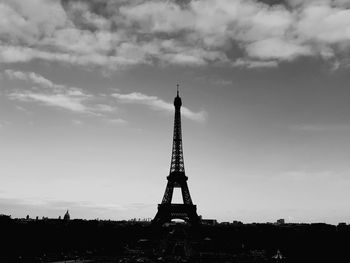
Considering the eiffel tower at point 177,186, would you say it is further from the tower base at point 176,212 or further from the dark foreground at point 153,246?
the dark foreground at point 153,246

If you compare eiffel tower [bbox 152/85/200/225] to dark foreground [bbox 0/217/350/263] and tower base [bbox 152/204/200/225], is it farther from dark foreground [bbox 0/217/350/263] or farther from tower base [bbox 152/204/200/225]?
dark foreground [bbox 0/217/350/263]

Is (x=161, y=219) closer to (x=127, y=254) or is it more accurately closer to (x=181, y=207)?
(x=181, y=207)

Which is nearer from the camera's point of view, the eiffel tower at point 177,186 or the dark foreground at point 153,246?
the dark foreground at point 153,246

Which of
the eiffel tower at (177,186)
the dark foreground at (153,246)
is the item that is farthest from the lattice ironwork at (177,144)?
the dark foreground at (153,246)

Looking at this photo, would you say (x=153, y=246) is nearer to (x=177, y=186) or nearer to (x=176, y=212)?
(x=176, y=212)

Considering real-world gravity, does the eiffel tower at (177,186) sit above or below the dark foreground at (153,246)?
above

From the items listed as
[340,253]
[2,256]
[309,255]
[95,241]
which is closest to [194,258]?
[309,255]

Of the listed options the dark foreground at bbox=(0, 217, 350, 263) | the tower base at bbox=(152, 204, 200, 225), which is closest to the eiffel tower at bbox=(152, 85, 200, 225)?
the tower base at bbox=(152, 204, 200, 225)

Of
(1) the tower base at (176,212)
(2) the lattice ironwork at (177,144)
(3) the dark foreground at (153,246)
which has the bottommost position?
(3) the dark foreground at (153,246)
